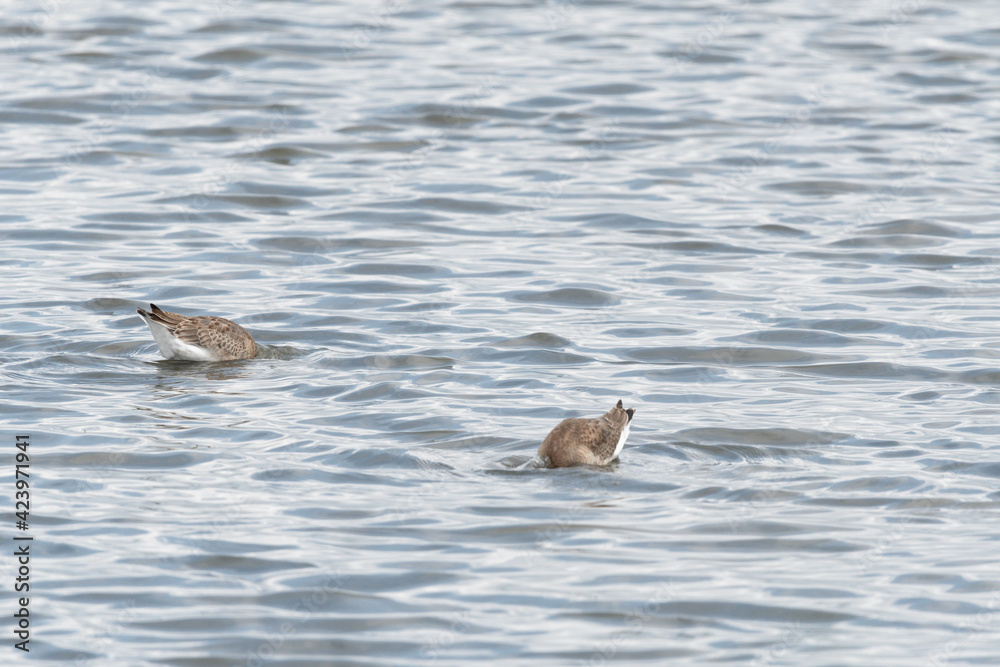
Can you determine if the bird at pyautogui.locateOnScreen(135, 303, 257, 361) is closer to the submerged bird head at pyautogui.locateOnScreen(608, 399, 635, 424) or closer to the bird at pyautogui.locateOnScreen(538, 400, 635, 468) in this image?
the bird at pyautogui.locateOnScreen(538, 400, 635, 468)

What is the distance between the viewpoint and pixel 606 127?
24.5 metres

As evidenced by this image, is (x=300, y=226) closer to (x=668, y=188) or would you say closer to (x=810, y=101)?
(x=668, y=188)

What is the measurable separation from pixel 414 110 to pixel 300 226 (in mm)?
6471

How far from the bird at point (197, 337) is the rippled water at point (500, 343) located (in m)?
0.17

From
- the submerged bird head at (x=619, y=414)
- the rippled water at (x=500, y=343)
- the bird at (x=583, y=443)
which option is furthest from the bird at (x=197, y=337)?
the submerged bird head at (x=619, y=414)

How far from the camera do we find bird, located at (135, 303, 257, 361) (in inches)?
524

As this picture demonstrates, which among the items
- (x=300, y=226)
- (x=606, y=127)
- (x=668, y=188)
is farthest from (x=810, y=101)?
(x=300, y=226)

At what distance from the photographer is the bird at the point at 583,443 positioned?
10383 millimetres

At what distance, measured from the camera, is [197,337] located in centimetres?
1340

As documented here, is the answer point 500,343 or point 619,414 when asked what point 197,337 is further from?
point 619,414

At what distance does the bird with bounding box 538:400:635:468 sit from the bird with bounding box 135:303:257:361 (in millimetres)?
3890

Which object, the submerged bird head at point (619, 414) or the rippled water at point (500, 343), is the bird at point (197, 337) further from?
the submerged bird head at point (619, 414)

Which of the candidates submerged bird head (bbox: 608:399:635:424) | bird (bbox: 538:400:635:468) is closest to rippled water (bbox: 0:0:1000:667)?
bird (bbox: 538:400:635:468)

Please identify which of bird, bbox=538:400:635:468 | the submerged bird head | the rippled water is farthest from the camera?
the submerged bird head
